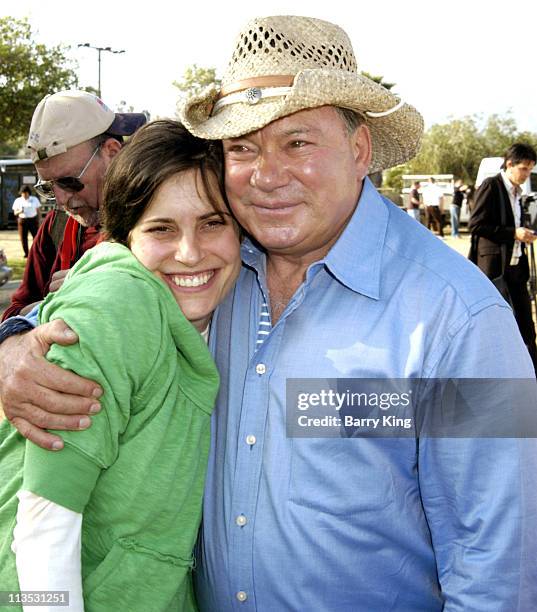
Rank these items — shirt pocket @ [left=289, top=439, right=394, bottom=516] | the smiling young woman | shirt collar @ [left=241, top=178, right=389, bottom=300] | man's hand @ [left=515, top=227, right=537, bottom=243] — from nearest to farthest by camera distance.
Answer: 1. the smiling young woman
2. shirt pocket @ [left=289, top=439, right=394, bottom=516]
3. shirt collar @ [left=241, top=178, right=389, bottom=300]
4. man's hand @ [left=515, top=227, right=537, bottom=243]

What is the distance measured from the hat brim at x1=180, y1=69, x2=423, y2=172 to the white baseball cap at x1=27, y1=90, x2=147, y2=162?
1.35 m

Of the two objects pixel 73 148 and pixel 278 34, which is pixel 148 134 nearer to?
pixel 278 34

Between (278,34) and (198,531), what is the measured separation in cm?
140

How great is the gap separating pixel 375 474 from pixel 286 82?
3.54 ft

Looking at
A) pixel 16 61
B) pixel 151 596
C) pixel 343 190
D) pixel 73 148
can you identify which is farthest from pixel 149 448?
pixel 16 61

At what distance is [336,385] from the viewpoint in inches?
76.5

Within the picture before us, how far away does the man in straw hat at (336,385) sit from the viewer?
1.80m

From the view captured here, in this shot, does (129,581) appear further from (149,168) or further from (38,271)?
(38,271)

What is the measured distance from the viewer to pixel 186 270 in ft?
7.14

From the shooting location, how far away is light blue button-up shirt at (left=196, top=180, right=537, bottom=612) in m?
1.79

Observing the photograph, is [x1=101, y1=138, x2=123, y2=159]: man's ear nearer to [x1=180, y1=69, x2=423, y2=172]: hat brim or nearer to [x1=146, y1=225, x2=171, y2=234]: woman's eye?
[x1=180, y1=69, x2=423, y2=172]: hat brim

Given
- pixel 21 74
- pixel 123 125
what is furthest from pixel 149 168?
pixel 21 74

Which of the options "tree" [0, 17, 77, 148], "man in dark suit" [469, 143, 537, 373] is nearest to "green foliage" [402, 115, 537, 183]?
"tree" [0, 17, 77, 148]

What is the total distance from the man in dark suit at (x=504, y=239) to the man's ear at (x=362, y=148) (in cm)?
537
